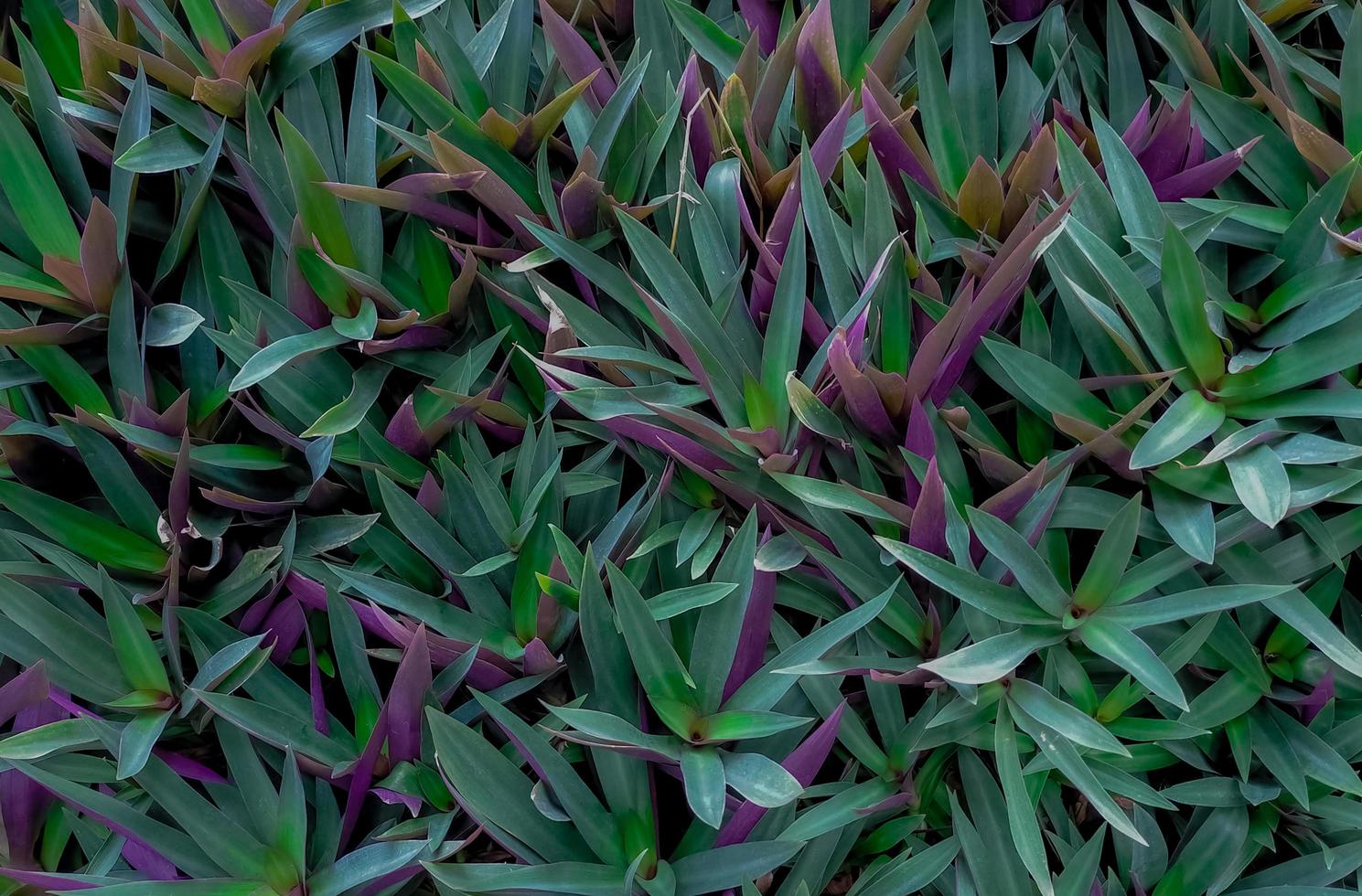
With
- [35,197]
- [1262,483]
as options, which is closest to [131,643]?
[35,197]

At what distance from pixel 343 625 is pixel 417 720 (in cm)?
10

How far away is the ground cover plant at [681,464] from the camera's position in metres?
0.78

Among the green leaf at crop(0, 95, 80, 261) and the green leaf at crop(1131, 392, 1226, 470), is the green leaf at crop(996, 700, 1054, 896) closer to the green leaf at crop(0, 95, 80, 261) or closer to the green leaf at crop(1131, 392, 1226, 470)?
the green leaf at crop(1131, 392, 1226, 470)

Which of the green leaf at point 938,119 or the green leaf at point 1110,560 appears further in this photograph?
the green leaf at point 938,119

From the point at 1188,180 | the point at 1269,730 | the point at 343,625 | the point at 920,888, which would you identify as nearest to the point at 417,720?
the point at 343,625

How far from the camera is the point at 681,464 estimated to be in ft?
2.94

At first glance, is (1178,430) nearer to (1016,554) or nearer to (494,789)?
(1016,554)

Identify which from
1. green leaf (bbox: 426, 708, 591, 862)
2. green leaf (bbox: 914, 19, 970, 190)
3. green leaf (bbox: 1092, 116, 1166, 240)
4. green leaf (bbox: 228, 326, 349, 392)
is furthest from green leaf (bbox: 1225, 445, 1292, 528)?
green leaf (bbox: 228, 326, 349, 392)

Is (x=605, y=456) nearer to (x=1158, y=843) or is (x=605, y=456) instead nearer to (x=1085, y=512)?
(x=1085, y=512)

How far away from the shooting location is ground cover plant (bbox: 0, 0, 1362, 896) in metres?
0.78

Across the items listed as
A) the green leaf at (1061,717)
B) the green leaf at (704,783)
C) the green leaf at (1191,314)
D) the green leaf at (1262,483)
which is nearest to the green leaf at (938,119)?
the green leaf at (1191,314)

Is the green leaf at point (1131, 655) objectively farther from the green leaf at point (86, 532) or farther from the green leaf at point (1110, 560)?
the green leaf at point (86, 532)

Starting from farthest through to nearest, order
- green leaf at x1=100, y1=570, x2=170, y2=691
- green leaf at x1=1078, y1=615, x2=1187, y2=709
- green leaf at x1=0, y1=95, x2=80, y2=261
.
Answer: green leaf at x1=0, y1=95, x2=80, y2=261, green leaf at x1=100, y1=570, x2=170, y2=691, green leaf at x1=1078, y1=615, x2=1187, y2=709

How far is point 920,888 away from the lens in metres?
0.81
